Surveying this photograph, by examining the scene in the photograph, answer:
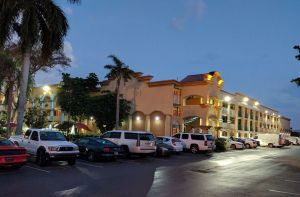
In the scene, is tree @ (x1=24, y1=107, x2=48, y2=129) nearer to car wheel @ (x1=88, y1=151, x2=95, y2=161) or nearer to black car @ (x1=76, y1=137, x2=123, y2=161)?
black car @ (x1=76, y1=137, x2=123, y2=161)

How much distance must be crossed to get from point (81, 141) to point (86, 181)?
9004mm

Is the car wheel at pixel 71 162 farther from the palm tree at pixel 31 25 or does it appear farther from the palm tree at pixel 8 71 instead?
the palm tree at pixel 8 71

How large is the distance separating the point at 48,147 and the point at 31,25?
30.5ft

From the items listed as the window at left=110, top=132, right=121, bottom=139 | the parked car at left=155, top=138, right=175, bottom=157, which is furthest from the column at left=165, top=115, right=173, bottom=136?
the window at left=110, top=132, right=121, bottom=139

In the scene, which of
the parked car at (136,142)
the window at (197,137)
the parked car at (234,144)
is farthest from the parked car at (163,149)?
the parked car at (234,144)

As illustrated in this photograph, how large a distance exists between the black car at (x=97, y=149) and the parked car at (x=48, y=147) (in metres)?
2.41

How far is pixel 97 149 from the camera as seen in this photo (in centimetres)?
2027

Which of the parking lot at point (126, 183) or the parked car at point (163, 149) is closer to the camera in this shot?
the parking lot at point (126, 183)

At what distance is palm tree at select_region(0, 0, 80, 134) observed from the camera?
2194cm

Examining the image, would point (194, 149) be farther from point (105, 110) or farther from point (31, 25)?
point (31, 25)

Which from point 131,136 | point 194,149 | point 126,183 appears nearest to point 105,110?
point 194,149


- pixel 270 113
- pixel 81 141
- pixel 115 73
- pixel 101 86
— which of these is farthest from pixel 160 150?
pixel 270 113

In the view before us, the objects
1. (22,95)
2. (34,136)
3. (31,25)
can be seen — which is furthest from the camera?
(22,95)

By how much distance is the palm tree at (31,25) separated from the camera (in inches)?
864
